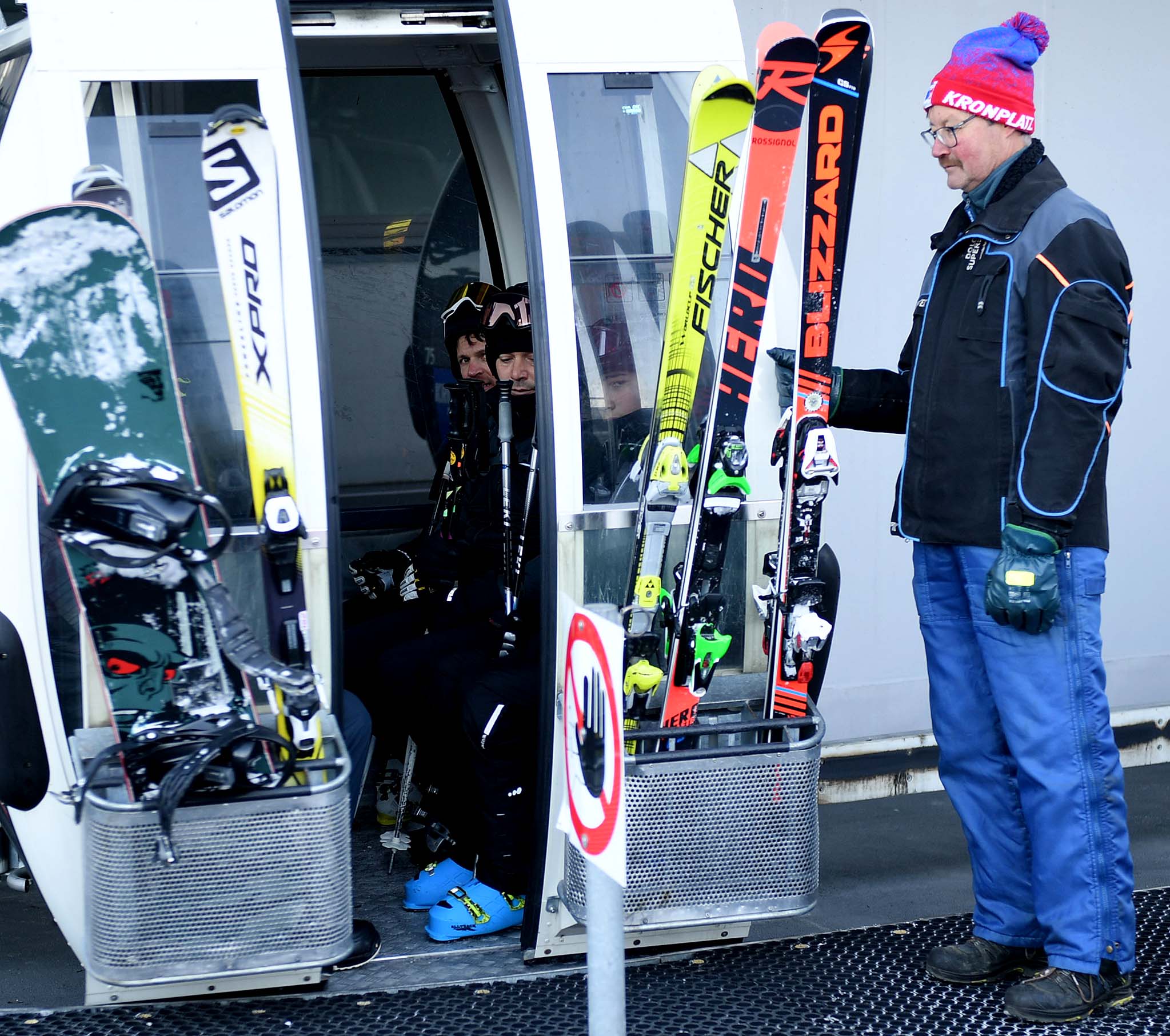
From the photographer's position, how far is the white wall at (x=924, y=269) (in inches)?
173

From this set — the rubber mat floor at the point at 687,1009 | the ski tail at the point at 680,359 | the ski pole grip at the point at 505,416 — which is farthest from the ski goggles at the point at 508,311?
the rubber mat floor at the point at 687,1009

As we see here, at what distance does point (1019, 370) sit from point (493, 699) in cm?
140

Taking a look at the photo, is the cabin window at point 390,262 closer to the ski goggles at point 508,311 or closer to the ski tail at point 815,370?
the ski goggles at point 508,311

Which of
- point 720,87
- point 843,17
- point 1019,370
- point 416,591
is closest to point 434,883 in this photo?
point 416,591

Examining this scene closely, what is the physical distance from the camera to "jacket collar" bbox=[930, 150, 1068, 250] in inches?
111

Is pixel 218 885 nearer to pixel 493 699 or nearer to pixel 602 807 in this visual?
pixel 493 699

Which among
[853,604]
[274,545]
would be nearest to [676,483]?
[274,545]

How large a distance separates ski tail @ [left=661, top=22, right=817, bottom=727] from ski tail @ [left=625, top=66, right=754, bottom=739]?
0.17ft

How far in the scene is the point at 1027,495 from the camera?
272 centimetres

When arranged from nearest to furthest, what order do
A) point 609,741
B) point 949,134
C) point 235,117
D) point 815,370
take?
point 609,741 → point 235,117 → point 949,134 → point 815,370

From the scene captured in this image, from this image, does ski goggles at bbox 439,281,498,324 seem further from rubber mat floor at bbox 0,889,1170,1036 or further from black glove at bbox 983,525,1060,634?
rubber mat floor at bbox 0,889,1170,1036

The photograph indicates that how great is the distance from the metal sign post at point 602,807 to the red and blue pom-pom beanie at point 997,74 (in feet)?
5.09

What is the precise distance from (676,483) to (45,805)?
1490 mm

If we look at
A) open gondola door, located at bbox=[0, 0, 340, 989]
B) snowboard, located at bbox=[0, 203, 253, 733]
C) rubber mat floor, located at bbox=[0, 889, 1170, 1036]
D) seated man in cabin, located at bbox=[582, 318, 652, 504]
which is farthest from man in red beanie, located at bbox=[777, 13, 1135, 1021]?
snowboard, located at bbox=[0, 203, 253, 733]
